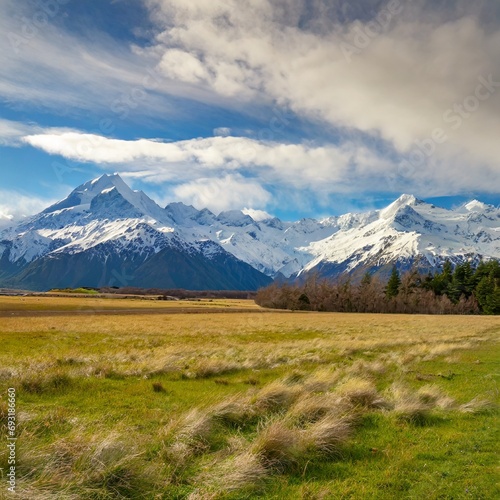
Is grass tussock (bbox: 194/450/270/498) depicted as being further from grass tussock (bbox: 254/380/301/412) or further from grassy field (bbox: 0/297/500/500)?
grass tussock (bbox: 254/380/301/412)

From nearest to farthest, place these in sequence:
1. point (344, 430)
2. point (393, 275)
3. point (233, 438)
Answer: point (233, 438) → point (344, 430) → point (393, 275)

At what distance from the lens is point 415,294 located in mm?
121250

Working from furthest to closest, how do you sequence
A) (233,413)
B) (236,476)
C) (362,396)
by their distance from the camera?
(362,396), (233,413), (236,476)

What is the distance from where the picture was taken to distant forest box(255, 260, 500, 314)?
111 m

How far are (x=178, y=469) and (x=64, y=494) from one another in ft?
7.15

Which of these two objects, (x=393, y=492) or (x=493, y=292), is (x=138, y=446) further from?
(x=493, y=292)

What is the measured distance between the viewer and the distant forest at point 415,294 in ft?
364

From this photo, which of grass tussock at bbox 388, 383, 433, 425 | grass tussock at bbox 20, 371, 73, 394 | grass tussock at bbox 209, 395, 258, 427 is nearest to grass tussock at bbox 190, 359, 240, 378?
grass tussock at bbox 20, 371, 73, 394

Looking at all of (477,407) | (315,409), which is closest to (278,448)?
(315,409)

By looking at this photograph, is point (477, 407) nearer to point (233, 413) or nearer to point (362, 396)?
point (362, 396)

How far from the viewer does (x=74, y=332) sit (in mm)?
36375

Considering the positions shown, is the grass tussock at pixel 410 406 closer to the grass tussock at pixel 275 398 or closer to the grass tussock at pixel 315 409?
the grass tussock at pixel 315 409

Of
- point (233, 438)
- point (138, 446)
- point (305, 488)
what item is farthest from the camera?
point (233, 438)

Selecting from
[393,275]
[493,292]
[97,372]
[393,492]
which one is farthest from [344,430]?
[393,275]
